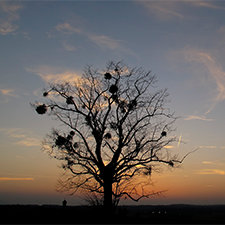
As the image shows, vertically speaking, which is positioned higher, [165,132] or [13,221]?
[165,132]

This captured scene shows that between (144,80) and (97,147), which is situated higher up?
(144,80)

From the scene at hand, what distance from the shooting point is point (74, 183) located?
37.6 feet

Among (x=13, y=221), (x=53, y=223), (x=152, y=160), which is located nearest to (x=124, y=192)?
(x=152, y=160)

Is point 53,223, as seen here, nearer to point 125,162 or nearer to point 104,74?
point 125,162

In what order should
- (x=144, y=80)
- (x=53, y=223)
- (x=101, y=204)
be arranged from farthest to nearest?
(x=144, y=80) → (x=101, y=204) → (x=53, y=223)

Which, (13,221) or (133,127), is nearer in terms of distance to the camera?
(13,221)

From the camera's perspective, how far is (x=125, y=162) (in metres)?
11.4

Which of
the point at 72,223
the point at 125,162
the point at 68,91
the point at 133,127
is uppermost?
the point at 68,91

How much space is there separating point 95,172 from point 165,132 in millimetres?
4079

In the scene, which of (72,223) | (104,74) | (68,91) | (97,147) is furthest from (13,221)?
(104,74)

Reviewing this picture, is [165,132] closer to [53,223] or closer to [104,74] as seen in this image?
[104,74]

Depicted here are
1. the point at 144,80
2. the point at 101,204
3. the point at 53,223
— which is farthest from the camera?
the point at 144,80

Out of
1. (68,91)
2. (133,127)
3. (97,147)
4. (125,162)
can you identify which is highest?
(68,91)

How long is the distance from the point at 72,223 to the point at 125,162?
165 inches
